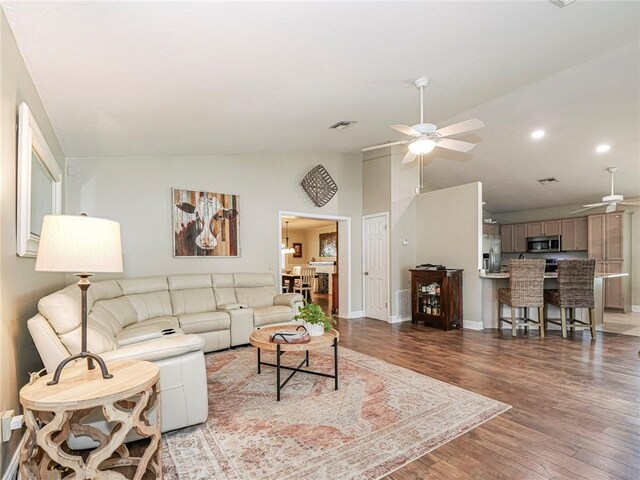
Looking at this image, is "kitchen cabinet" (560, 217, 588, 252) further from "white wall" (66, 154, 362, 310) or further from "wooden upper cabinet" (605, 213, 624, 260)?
"white wall" (66, 154, 362, 310)

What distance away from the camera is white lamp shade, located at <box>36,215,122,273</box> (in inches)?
62.5

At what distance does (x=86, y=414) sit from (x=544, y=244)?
924 centimetres

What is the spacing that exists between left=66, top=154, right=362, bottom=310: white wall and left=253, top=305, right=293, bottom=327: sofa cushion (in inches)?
40.4

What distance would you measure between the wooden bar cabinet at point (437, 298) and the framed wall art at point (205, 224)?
123 inches

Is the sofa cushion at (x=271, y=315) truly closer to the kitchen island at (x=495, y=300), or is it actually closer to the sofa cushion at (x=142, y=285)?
the sofa cushion at (x=142, y=285)

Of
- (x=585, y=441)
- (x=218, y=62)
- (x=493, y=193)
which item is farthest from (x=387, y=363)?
(x=493, y=193)

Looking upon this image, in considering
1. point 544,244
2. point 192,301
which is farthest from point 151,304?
point 544,244

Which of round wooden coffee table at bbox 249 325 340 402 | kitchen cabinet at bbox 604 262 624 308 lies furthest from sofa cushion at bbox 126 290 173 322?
kitchen cabinet at bbox 604 262 624 308

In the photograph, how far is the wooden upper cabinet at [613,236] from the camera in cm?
695

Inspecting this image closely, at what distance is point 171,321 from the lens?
3867 mm

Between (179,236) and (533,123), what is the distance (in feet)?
18.2

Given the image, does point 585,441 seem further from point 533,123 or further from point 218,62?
point 533,123

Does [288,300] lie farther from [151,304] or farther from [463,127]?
[463,127]

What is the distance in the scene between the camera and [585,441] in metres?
2.16
